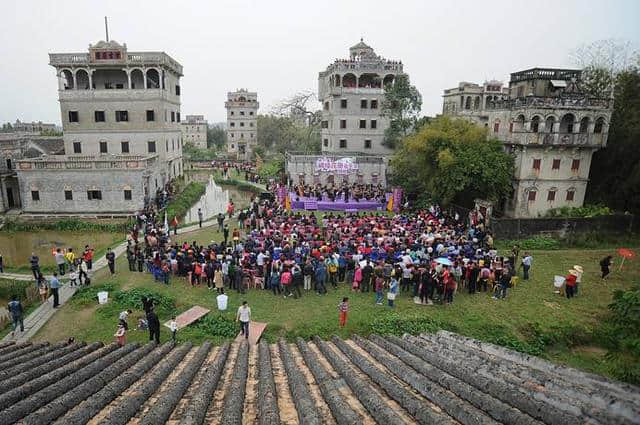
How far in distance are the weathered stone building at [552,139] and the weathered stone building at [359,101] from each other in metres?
13.6

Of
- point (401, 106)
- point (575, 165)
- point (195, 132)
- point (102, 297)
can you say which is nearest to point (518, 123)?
point (575, 165)

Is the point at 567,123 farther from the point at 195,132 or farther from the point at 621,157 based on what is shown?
the point at 195,132

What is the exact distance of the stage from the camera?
3259 centimetres

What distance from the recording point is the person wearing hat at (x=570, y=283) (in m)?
17.2

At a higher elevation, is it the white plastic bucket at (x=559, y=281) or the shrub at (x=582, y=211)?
the shrub at (x=582, y=211)

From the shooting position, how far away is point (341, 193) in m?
34.0

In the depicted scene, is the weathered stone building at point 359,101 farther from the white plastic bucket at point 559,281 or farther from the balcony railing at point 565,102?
the white plastic bucket at point 559,281

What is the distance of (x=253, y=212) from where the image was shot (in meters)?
28.5

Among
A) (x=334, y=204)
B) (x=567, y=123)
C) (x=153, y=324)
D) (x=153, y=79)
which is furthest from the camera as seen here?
(x=153, y=79)

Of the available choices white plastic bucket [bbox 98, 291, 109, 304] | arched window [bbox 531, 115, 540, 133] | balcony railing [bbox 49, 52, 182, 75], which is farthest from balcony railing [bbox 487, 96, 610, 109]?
balcony railing [bbox 49, 52, 182, 75]

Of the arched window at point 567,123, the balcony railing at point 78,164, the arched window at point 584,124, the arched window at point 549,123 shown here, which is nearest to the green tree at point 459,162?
the arched window at point 549,123

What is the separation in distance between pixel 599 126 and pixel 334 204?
19597 millimetres

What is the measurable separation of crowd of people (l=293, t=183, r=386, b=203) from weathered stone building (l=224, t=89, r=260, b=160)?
54.1 meters

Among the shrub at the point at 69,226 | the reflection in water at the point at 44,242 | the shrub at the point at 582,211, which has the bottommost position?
the reflection in water at the point at 44,242
